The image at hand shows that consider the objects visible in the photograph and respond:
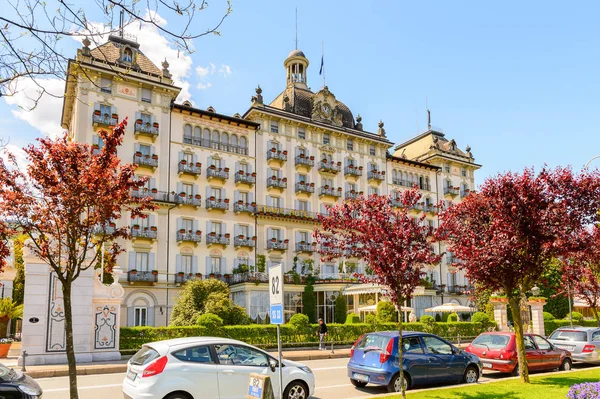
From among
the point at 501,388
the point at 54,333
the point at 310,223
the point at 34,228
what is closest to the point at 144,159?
the point at 310,223

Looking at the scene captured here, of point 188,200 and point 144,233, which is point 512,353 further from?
point 188,200

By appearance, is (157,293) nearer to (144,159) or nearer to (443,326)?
(144,159)

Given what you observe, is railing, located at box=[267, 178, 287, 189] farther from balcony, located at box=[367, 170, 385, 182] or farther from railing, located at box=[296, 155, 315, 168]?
balcony, located at box=[367, 170, 385, 182]

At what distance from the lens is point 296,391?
10.9 m

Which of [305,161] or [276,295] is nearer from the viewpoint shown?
[276,295]

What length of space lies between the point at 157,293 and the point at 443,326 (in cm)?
2175

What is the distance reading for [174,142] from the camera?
137ft

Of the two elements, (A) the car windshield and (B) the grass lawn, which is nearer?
(B) the grass lawn

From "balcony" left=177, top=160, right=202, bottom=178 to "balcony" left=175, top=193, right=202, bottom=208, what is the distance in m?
1.86

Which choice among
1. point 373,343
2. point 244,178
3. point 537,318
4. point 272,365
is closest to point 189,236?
point 244,178

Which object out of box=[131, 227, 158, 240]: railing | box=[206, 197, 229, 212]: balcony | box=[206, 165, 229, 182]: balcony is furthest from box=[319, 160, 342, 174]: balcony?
box=[131, 227, 158, 240]: railing

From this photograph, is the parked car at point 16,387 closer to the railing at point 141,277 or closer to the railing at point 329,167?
the railing at point 141,277

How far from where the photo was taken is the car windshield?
13258 mm

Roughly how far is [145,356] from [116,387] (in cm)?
496
